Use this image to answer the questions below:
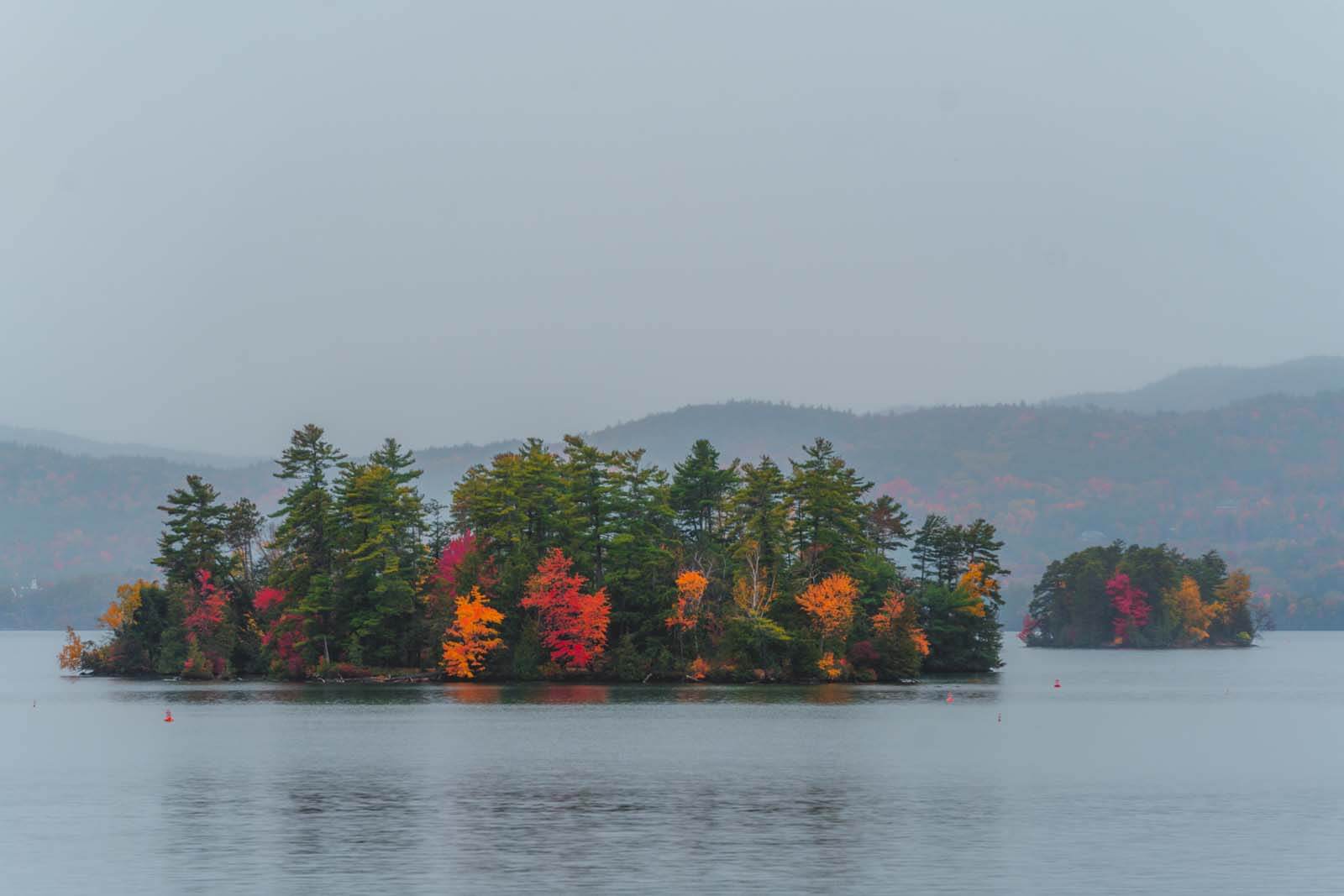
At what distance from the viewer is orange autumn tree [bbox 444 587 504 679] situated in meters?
129

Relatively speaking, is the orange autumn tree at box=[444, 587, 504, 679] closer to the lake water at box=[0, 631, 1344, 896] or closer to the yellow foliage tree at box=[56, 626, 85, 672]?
the lake water at box=[0, 631, 1344, 896]

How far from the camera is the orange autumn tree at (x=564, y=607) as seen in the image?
5084 inches

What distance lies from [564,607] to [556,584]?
7.04 ft

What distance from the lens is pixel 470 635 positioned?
131125 mm

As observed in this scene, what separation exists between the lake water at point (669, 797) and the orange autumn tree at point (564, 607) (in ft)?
61.9

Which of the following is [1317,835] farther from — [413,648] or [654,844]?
[413,648]

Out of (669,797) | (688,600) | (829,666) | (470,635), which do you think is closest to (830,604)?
(829,666)

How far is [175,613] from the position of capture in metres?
143

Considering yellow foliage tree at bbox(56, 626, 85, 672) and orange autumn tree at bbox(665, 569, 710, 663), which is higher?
orange autumn tree at bbox(665, 569, 710, 663)

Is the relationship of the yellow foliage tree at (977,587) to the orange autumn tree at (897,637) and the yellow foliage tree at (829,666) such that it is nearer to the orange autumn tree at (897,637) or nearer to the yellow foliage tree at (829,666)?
the orange autumn tree at (897,637)

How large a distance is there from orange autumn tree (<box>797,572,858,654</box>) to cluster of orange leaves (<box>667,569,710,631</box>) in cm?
837

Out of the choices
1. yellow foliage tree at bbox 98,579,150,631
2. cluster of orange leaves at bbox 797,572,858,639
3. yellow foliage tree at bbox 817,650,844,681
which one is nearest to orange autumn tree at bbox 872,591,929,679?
yellow foliage tree at bbox 817,650,844,681

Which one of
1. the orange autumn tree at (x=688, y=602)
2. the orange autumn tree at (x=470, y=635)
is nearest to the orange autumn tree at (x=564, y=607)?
the orange autumn tree at (x=470, y=635)

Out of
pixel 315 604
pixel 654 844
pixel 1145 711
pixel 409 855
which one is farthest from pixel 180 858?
pixel 315 604
